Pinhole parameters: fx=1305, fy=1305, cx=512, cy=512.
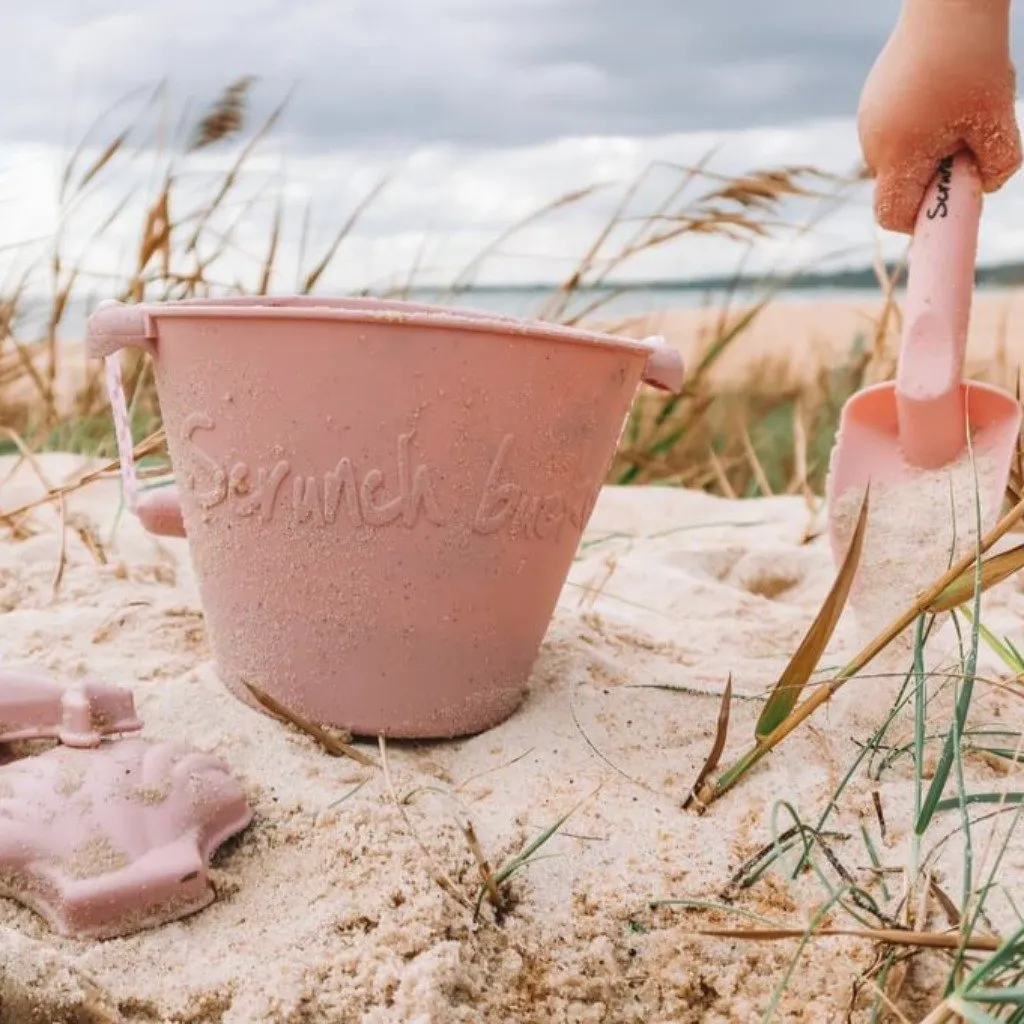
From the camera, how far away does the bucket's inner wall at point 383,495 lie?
127 cm

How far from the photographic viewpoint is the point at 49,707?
4.11 ft

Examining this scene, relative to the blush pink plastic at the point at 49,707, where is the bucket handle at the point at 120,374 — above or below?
above

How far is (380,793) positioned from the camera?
1.22 metres

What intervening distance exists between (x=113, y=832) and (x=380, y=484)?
41cm

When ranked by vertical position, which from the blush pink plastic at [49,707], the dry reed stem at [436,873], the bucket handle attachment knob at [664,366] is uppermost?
the bucket handle attachment knob at [664,366]

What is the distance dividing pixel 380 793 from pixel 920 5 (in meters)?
0.92

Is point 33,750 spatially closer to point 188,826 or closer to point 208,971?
point 188,826

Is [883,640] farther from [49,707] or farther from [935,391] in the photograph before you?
[49,707]

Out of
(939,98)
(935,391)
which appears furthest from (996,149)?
(935,391)

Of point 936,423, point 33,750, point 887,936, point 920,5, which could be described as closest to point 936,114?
point 920,5

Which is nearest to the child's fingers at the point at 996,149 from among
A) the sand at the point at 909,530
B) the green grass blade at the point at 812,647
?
the sand at the point at 909,530

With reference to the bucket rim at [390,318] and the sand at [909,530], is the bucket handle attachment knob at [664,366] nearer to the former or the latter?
the bucket rim at [390,318]

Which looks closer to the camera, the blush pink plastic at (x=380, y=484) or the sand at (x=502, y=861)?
the sand at (x=502, y=861)

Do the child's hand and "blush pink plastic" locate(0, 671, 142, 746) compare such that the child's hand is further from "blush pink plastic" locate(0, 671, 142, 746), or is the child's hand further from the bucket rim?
"blush pink plastic" locate(0, 671, 142, 746)
